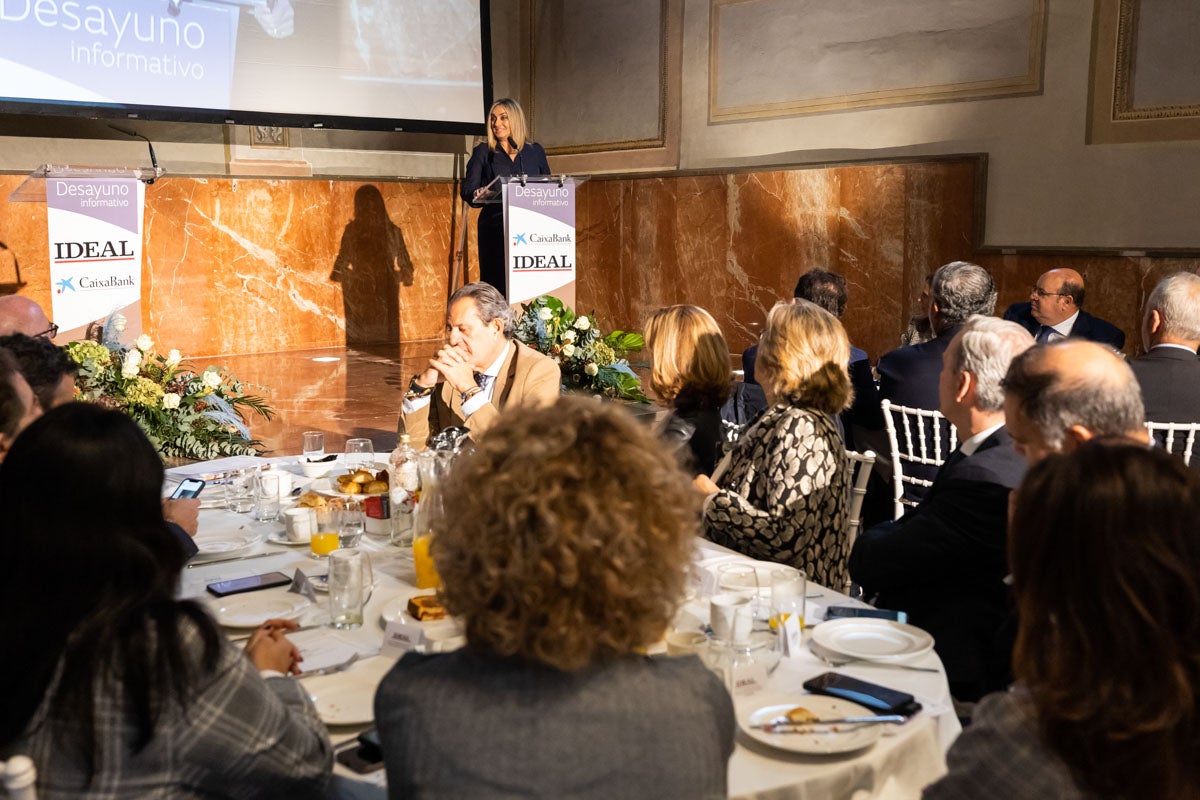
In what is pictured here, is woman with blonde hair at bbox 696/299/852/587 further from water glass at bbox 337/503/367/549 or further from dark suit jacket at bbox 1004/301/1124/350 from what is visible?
dark suit jacket at bbox 1004/301/1124/350

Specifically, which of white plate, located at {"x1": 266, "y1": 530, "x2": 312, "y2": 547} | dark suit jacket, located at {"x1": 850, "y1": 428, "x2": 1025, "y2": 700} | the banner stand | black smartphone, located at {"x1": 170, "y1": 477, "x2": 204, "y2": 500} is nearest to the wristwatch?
black smartphone, located at {"x1": 170, "y1": 477, "x2": 204, "y2": 500}

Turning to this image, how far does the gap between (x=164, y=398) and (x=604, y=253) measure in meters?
6.12

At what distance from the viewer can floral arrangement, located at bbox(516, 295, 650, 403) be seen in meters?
5.58

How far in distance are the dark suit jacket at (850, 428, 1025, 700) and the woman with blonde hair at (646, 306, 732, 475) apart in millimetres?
964

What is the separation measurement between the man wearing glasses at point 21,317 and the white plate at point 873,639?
3325 mm

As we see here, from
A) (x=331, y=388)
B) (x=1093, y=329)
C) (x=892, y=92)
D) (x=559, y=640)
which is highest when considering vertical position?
(x=892, y=92)

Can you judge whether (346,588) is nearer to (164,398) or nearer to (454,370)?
(454,370)

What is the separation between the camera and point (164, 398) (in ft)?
15.2

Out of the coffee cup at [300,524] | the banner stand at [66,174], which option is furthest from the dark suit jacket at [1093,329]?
the banner stand at [66,174]

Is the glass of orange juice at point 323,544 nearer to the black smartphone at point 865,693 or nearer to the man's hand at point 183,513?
the man's hand at point 183,513

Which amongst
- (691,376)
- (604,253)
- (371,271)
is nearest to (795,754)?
(691,376)

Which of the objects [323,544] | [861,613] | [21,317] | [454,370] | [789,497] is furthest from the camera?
[21,317]

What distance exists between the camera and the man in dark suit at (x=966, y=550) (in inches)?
92.5

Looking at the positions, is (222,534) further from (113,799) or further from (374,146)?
(374,146)
